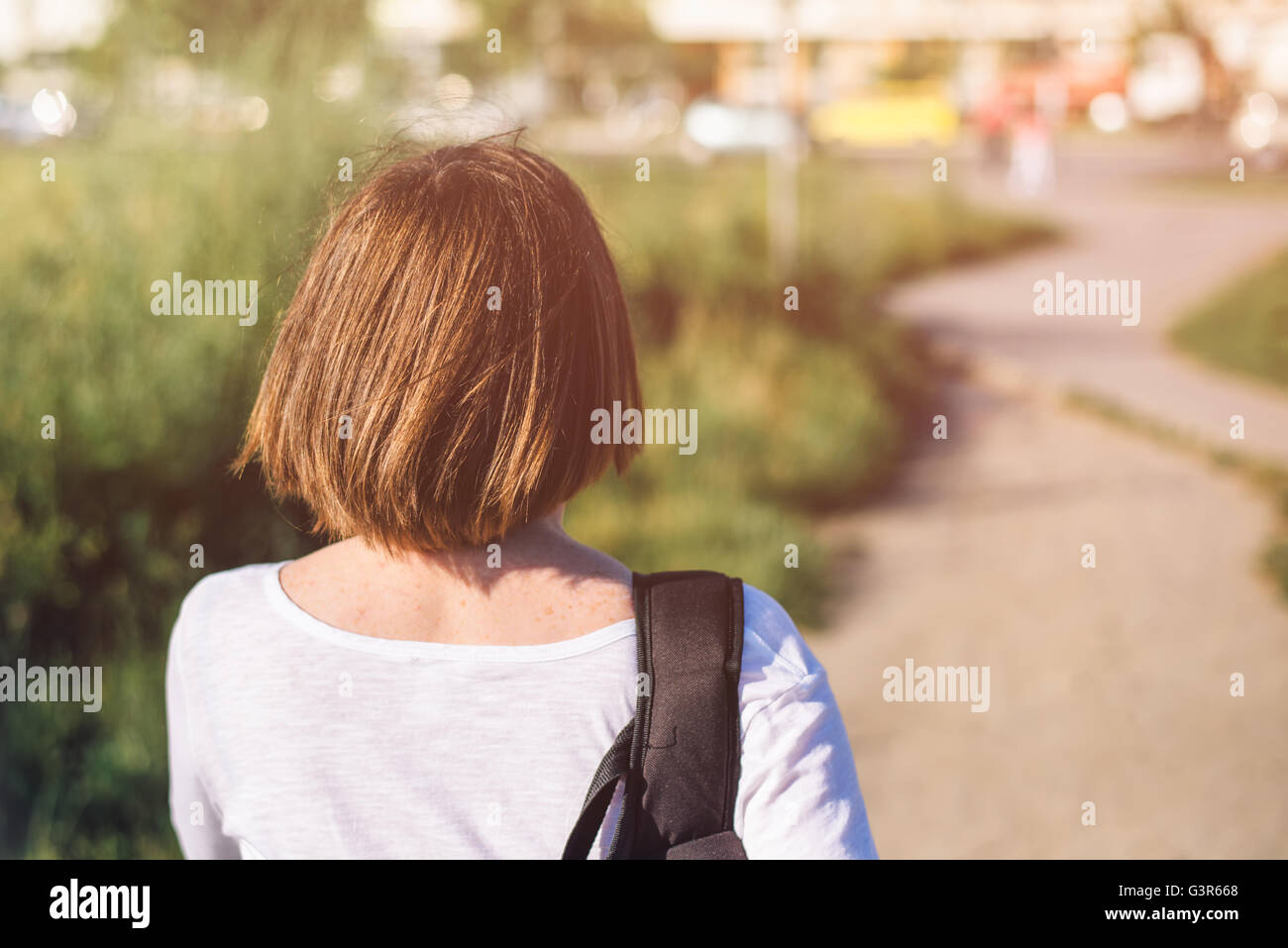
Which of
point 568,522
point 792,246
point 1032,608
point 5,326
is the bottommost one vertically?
point 1032,608

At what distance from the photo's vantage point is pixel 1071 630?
18.2 feet

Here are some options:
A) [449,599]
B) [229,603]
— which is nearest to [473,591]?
[449,599]

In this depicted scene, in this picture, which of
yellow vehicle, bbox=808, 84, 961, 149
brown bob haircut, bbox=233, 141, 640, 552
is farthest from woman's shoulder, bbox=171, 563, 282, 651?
yellow vehicle, bbox=808, 84, 961, 149

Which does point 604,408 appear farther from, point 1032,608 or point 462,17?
point 462,17

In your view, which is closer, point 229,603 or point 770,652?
point 770,652

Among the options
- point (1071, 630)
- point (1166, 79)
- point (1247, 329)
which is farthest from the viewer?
point (1166, 79)

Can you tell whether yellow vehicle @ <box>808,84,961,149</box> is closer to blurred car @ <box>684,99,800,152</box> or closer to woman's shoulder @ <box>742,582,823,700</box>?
blurred car @ <box>684,99,800,152</box>

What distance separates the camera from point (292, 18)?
30.7ft

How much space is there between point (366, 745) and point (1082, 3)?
38700mm

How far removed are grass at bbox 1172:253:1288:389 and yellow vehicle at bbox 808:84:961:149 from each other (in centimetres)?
2459

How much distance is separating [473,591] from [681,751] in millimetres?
287

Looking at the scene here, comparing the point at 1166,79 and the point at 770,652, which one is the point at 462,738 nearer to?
the point at 770,652
